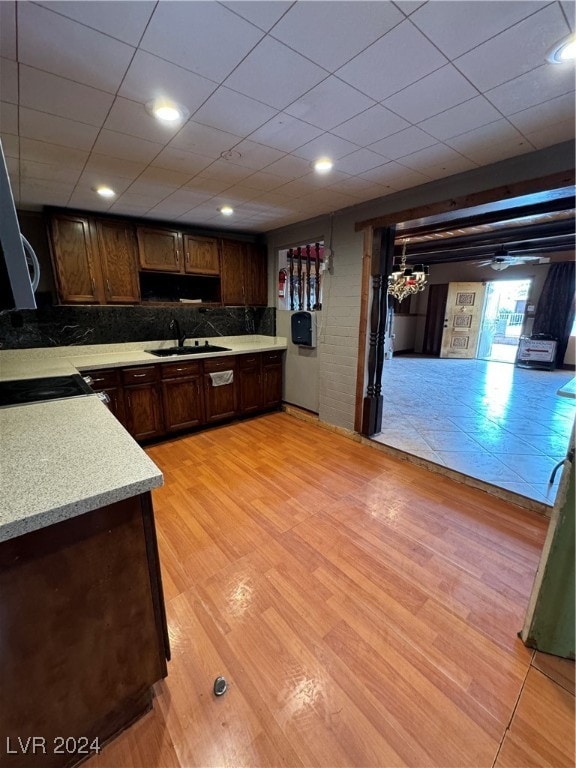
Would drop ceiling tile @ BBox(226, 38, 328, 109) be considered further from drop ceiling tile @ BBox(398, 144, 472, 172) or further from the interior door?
the interior door

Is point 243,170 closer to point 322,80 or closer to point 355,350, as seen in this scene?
point 322,80

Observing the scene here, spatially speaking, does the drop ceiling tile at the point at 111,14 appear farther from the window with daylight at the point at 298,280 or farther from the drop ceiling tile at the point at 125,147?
the window with daylight at the point at 298,280

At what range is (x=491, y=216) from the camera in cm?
259

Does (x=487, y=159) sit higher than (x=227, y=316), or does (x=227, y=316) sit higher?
(x=487, y=159)

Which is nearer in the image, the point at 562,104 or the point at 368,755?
the point at 368,755

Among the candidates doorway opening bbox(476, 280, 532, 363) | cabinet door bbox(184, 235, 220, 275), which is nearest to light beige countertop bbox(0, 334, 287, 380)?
cabinet door bbox(184, 235, 220, 275)

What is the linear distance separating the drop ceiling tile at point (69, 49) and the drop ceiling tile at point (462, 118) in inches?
57.8

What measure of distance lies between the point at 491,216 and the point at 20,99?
10.3ft

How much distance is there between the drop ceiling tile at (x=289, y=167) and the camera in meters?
2.09

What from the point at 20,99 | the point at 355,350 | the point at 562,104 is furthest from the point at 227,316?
the point at 562,104

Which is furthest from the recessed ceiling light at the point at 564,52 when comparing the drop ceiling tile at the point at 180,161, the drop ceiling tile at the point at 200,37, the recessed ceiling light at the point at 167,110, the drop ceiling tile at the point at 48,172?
the drop ceiling tile at the point at 48,172

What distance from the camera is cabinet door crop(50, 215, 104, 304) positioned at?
294cm

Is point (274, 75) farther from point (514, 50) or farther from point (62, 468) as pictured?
point (62, 468)

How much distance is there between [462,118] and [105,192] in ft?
8.68
